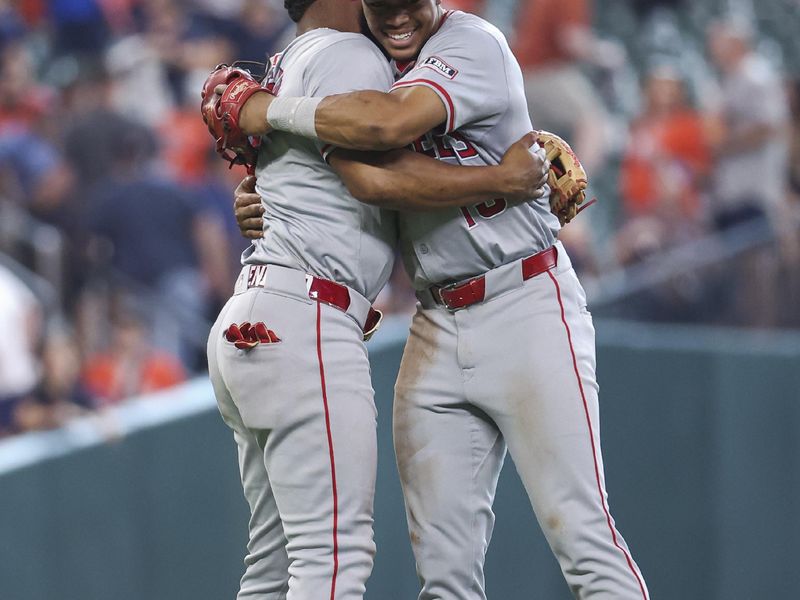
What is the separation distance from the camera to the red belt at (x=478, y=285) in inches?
136

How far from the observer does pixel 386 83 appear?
131 inches

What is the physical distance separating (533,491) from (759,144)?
493cm

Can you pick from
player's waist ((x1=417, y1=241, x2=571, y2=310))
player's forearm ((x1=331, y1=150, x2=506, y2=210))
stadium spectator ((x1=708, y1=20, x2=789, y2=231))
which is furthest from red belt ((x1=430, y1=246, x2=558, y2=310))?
stadium spectator ((x1=708, y1=20, x2=789, y2=231))

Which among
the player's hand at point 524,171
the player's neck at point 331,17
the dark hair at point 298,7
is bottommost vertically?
the player's hand at point 524,171

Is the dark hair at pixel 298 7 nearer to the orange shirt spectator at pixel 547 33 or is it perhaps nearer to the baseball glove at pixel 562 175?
the baseball glove at pixel 562 175

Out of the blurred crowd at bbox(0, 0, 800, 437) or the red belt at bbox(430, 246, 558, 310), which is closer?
the red belt at bbox(430, 246, 558, 310)

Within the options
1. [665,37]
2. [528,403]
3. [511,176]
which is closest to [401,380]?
[528,403]

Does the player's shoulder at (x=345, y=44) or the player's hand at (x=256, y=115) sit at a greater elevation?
the player's shoulder at (x=345, y=44)

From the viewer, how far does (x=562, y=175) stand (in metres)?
3.49

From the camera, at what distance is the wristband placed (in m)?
3.19

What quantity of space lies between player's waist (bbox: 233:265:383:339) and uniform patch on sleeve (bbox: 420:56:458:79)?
534 mm

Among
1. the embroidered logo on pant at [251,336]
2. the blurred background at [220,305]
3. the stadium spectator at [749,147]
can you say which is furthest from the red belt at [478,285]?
the stadium spectator at [749,147]

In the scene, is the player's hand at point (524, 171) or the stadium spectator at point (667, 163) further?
the stadium spectator at point (667, 163)

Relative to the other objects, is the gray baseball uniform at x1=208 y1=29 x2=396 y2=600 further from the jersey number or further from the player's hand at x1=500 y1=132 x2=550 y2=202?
the player's hand at x1=500 y1=132 x2=550 y2=202
